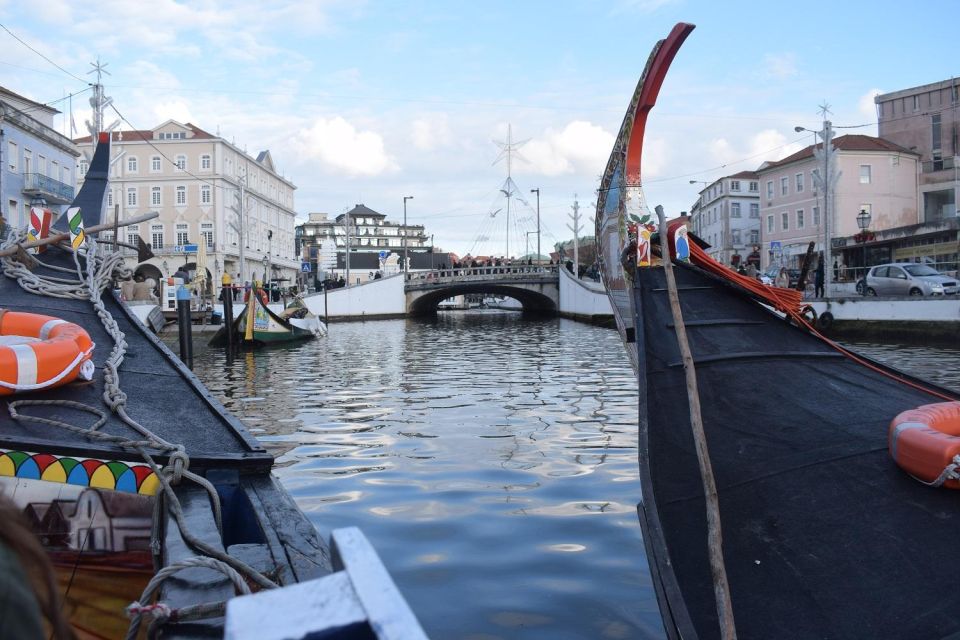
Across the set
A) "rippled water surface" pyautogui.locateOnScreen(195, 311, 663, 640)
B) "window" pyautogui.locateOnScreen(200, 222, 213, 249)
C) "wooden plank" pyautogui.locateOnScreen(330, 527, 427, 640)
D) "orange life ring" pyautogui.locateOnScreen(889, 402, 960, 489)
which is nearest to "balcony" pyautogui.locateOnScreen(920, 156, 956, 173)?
"rippled water surface" pyautogui.locateOnScreen(195, 311, 663, 640)

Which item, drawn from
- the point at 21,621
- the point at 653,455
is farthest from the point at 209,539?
the point at 653,455

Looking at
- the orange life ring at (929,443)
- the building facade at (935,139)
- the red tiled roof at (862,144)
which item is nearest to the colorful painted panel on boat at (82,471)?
the orange life ring at (929,443)

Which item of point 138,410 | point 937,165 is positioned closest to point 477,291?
point 937,165

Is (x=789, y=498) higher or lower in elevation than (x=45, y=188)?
lower

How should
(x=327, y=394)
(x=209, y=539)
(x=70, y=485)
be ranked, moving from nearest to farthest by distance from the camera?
1. (x=209, y=539)
2. (x=70, y=485)
3. (x=327, y=394)

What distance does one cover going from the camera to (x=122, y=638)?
3.19m

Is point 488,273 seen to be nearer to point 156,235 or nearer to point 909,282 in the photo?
point 909,282

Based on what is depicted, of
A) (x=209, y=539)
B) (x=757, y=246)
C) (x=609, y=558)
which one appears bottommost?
(x=609, y=558)

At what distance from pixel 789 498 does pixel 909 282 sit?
21.1m

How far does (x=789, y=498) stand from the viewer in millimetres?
3812

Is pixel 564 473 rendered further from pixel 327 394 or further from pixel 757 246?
pixel 757 246

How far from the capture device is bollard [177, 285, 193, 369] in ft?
46.9

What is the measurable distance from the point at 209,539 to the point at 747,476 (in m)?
2.64

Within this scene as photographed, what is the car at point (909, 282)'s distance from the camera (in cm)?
2088
